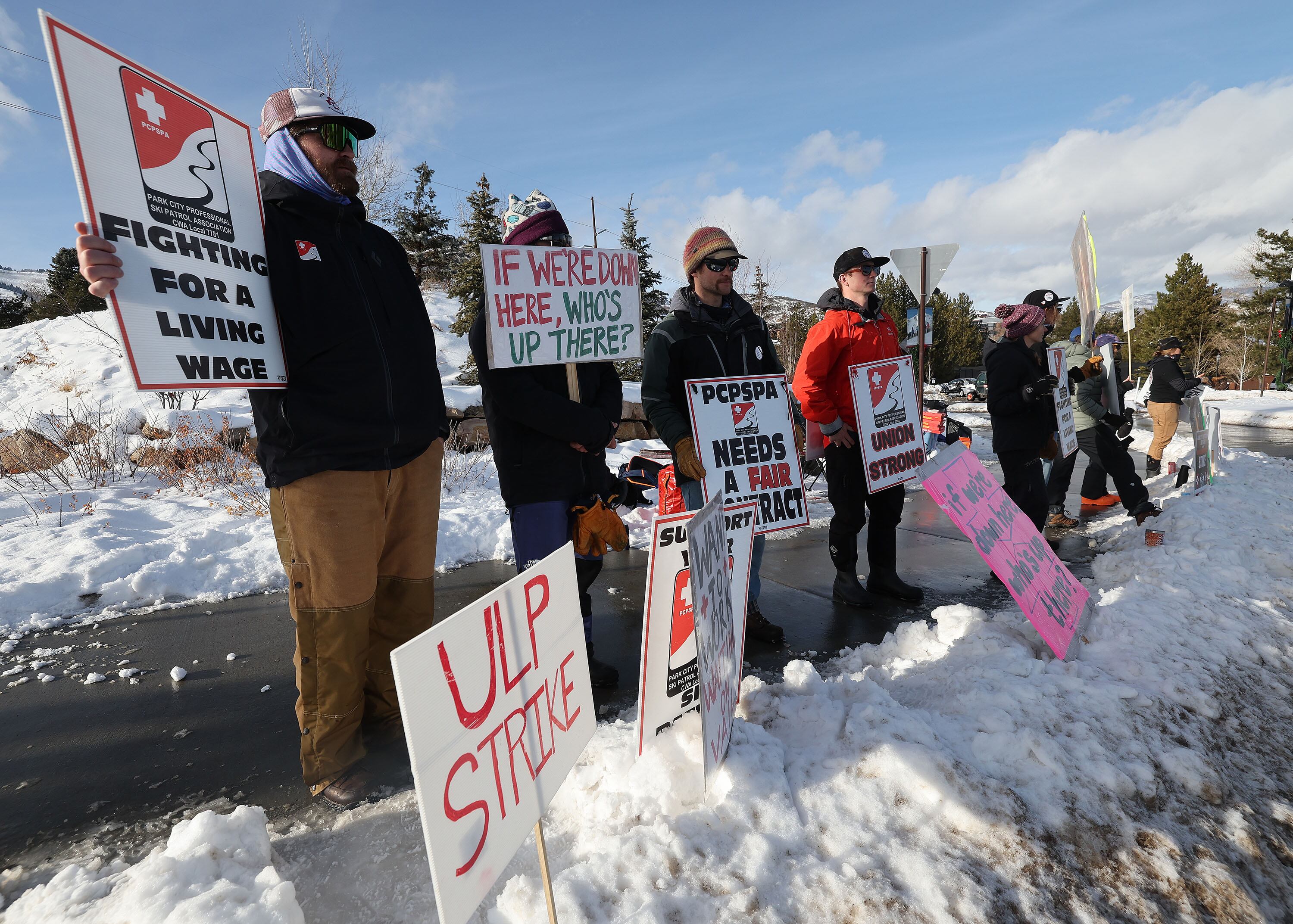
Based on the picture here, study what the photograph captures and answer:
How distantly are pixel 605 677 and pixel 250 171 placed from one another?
249cm

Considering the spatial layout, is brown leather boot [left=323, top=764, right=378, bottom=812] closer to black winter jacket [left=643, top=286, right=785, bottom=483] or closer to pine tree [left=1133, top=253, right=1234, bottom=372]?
black winter jacket [left=643, top=286, right=785, bottom=483]

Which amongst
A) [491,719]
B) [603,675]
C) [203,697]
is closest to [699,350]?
[603,675]

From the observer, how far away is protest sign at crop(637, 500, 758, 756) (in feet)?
6.22

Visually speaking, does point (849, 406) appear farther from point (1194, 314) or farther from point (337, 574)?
point (1194, 314)

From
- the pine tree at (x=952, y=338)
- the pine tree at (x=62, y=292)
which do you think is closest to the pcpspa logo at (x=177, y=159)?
the pine tree at (x=62, y=292)

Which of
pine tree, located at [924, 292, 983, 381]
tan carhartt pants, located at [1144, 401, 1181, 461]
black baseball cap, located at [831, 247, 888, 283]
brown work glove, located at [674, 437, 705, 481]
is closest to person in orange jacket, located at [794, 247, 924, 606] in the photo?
black baseball cap, located at [831, 247, 888, 283]

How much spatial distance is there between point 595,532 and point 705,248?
162cm

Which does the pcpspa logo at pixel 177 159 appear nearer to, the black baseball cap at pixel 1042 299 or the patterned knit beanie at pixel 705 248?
the patterned knit beanie at pixel 705 248

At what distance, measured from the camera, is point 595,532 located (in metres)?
3.04

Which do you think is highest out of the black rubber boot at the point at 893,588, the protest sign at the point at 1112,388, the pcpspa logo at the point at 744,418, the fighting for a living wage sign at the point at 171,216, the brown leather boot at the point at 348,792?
the fighting for a living wage sign at the point at 171,216

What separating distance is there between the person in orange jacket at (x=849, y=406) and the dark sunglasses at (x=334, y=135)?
8.44 ft

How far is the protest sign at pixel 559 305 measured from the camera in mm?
2869

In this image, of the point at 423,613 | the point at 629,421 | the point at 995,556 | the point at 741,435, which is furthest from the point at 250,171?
the point at 629,421

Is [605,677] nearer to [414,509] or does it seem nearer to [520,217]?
[414,509]
